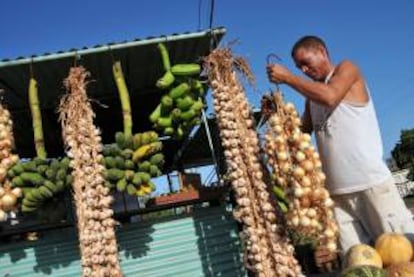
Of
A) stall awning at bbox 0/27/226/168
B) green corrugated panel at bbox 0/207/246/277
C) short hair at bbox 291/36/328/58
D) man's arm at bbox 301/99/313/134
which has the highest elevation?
stall awning at bbox 0/27/226/168

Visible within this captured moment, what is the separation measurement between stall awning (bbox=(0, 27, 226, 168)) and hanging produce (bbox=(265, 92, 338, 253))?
4.08 ft

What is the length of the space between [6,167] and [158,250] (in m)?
1.47

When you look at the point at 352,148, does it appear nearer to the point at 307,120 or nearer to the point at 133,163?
the point at 307,120

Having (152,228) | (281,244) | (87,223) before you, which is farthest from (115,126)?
(281,244)

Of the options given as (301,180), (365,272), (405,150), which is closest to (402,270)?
(365,272)

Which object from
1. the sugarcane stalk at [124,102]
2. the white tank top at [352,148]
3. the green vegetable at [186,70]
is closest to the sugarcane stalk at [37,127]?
the sugarcane stalk at [124,102]

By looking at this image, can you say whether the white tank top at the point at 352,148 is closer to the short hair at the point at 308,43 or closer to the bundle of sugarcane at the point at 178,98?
the short hair at the point at 308,43

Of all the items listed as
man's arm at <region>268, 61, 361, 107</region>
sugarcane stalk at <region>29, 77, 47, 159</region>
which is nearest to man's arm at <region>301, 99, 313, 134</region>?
man's arm at <region>268, 61, 361, 107</region>

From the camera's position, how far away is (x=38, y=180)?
435 centimetres

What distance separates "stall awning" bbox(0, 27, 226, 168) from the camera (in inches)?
193

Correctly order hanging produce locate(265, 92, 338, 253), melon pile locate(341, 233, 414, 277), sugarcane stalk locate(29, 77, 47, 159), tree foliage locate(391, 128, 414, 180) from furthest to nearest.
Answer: tree foliage locate(391, 128, 414, 180) → sugarcane stalk locate(29, 77, 47, 159) → hanging produce locate(265, 92, 338, 253) → melon pile locate(341, 233, 414, 277)

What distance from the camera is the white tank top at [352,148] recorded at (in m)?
3.86

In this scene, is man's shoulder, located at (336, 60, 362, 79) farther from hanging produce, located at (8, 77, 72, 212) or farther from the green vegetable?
hanging produce, located at (8, 77, 72, 212)

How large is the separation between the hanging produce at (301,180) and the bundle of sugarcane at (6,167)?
77.2 inches
